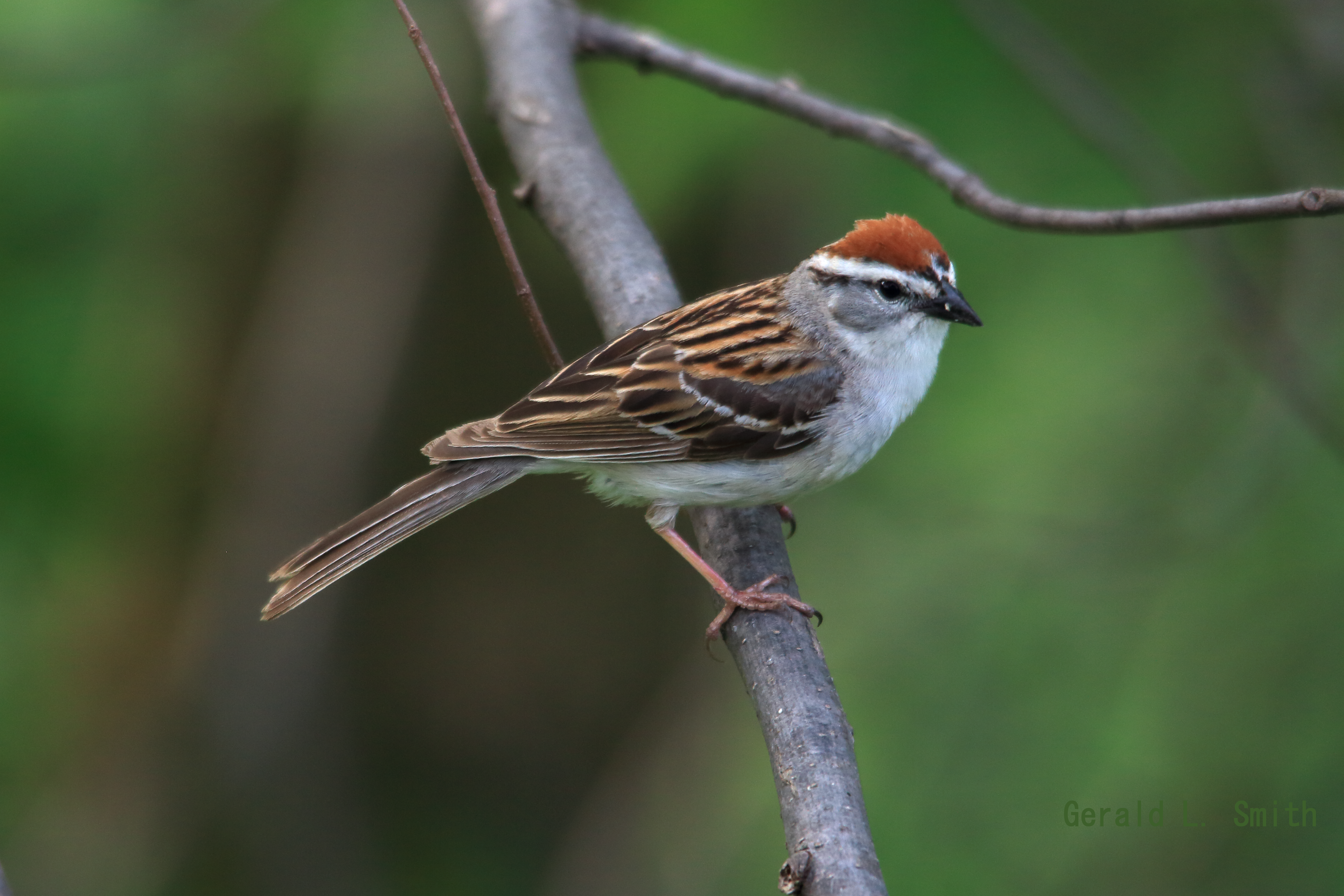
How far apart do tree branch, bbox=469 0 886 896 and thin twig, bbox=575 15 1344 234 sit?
290 millimetres

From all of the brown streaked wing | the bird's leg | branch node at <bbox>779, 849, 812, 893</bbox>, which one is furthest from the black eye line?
branch node at <bbox>779, 849, 812, 893</bbox>

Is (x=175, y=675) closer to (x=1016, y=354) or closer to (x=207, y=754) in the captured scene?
(x=207, y=754)

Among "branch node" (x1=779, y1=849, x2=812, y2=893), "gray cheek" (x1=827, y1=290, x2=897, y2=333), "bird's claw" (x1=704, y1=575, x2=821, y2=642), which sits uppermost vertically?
"gray cheek" (x1=827, y1=290, x2=897, y2=333)

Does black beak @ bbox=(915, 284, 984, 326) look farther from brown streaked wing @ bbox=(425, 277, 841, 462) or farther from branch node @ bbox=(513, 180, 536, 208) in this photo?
branch node @ bbox=(513, 180, 536, 208)

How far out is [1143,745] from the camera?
162 inches

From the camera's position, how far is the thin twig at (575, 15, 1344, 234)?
104 inches

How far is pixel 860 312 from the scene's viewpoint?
445 cm

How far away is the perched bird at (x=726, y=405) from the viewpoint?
4.14m

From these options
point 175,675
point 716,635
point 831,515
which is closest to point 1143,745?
point 716,635

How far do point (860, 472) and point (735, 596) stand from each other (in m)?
2.05

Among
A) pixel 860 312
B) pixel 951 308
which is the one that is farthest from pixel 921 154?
pixel 860 312

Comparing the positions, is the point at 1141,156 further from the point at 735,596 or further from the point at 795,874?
the point at 795,874

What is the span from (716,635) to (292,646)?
11.6 ft

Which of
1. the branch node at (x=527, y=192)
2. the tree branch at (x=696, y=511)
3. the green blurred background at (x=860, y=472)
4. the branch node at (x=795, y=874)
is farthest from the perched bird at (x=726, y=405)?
the branch node at (x=795, y=874)
